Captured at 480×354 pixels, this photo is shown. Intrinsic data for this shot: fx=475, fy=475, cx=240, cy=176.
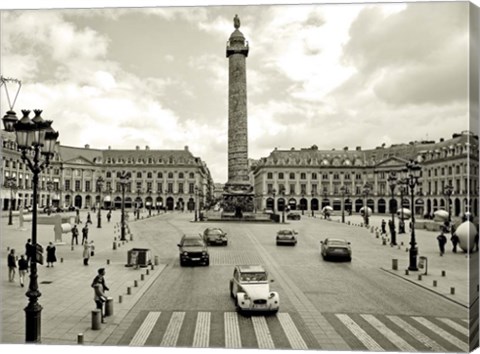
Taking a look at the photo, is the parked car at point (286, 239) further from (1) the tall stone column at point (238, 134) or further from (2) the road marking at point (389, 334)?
(1) the tall stone column at point (238, 134)

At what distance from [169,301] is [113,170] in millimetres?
71622

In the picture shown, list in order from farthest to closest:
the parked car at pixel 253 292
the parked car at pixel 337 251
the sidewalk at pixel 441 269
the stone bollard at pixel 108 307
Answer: the parked car at pixel 337 251 < the parked car at pixel 253 292 < the stone bollard at pixel 108 307 < the sidewalk at pixel 441 269

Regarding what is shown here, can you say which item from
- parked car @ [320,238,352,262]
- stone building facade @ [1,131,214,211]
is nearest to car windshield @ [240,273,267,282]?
parked car @ [320,238,352,262]

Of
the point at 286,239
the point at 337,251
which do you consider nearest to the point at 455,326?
the point at 337,251

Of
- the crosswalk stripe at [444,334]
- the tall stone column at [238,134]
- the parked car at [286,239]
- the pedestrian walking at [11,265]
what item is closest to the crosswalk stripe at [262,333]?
the crosswalk stripe at [444,334]

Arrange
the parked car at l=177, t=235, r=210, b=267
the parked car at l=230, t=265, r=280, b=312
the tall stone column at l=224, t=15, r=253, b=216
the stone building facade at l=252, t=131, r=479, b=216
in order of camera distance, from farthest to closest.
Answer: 1. the stone building facade at l=252, t=131, r=479, b=216
2. the tall stone column at l=224, t=15, r=253, b=216
3. the parked car at l=177, t=235, r=210, b=267
4. the parked car at l=230, t=265, r=280, b=312

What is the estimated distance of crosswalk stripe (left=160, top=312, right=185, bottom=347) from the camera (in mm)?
11312

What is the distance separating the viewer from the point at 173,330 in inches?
464

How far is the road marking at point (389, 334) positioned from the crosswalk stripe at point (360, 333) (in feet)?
1.38

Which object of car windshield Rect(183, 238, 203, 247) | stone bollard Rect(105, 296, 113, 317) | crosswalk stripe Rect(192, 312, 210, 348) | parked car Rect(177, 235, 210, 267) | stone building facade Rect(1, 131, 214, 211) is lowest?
crosswalk stripe Rect(192, 312, 210, 348)

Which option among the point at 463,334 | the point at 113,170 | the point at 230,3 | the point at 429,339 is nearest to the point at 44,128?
the point at 230,3

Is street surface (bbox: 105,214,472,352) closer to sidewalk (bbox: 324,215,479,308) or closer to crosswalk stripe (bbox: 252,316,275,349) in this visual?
crosswalk stripe (bbox: 252,316,275,349)

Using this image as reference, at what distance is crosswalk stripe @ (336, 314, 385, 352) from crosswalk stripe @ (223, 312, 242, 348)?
2.81m

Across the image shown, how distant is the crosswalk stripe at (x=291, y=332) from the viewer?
1112cm
